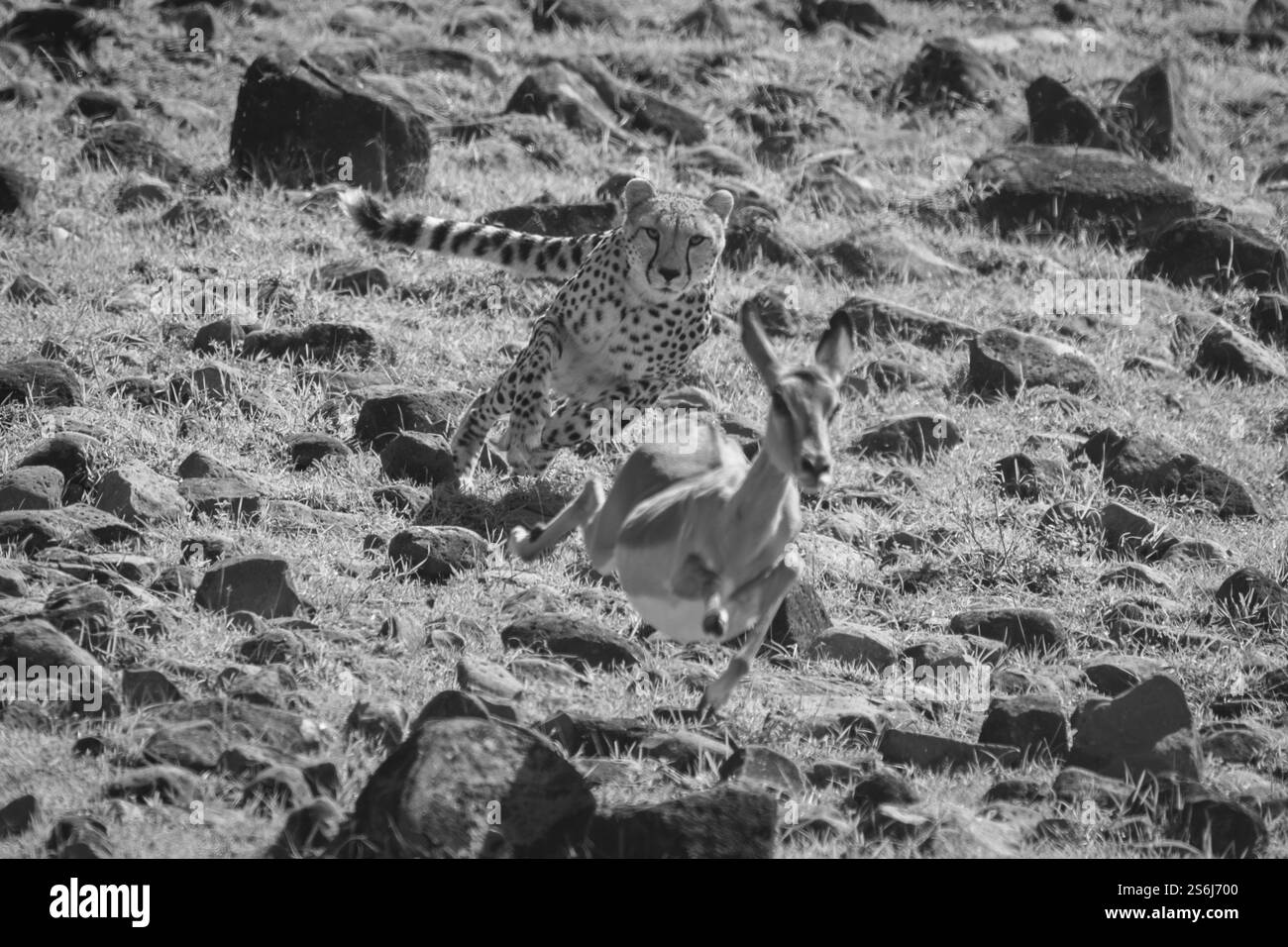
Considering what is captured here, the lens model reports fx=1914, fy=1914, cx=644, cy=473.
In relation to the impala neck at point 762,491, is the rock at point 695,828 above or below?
below

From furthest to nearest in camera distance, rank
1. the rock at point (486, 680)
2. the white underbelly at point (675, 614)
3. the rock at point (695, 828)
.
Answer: the rock at point (486, 680), the white underbelly at point (675, 614), the rock at point (695, 828)

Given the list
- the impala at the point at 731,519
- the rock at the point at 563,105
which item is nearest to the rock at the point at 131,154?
the rock at the point at 563,105

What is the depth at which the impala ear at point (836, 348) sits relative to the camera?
6.51m

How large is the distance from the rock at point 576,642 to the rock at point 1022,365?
4.87 m

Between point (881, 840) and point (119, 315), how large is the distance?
684 centimetres

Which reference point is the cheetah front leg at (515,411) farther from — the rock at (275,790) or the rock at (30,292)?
the rock at (275,790)

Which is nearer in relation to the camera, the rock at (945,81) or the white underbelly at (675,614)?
the white underbelly at (675,614)

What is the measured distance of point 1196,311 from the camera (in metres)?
13.8

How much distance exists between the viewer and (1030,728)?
298 inches

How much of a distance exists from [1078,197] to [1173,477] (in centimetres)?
507

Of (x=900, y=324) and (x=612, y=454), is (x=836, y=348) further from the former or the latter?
(x=900, y=324)

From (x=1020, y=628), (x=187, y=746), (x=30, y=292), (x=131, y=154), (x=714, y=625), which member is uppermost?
(x=714, y=625)

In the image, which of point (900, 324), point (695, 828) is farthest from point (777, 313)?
point (695, 828)

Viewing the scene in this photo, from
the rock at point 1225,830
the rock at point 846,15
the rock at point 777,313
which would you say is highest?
the rock at point 846,15
